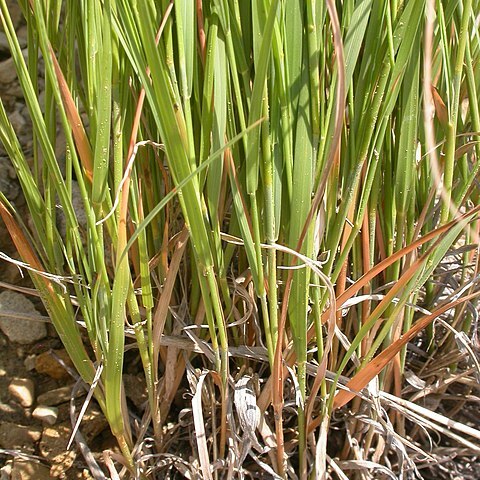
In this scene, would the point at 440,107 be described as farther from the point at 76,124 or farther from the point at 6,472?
the point at 6,472

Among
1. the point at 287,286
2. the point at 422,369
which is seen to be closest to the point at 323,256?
the point at 287,286

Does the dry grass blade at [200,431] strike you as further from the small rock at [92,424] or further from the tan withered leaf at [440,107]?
the tan withered leaf at [440,107]

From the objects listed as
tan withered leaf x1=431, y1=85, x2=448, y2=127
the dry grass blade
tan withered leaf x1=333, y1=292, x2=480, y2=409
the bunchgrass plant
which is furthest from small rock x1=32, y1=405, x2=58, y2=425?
tan withered leaf x1=431, y1=85, x2=448, y2=127

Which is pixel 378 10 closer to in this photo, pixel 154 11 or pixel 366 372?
pixel 154 11

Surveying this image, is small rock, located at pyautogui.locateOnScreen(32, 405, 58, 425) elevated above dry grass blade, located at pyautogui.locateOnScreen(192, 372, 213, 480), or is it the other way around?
dry grass blade, located at pyautogui.locateOnScreen(192, 372, 213, 480)

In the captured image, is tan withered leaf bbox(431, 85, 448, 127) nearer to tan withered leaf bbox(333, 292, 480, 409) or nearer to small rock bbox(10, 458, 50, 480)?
tan withered leaf bbox(333, 292, 480, 409)

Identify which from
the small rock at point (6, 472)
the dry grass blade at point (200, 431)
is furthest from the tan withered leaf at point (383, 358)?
the small rock at point (6, 472)
